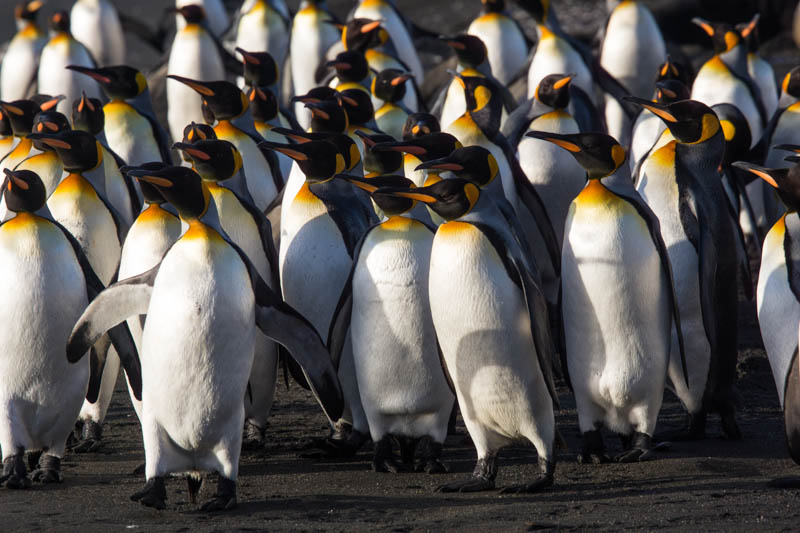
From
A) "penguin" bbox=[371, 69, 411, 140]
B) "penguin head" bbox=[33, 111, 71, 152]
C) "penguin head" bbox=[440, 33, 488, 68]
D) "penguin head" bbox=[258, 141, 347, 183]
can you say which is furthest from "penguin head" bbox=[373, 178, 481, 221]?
"penguin head" bbox=[440, 33, 488, 68]

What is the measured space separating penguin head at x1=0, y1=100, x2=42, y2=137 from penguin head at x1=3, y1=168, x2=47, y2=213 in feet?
6.51

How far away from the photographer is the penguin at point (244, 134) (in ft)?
20.6

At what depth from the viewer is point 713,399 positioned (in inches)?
197

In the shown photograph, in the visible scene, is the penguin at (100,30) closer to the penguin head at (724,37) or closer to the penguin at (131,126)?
the penguin at (131,126)

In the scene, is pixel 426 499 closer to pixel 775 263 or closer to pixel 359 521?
pixel 359 521

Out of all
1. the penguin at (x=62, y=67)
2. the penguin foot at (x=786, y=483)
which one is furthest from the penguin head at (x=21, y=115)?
the penguin foot at (x=786, y=483)

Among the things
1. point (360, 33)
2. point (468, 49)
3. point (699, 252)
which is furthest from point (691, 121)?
point (360, 33)

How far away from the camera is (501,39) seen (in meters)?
10.0

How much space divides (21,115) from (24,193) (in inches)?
81.8

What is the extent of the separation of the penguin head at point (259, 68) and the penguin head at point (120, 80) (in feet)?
2.37

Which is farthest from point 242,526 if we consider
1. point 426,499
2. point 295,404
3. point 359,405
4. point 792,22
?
point 792,22

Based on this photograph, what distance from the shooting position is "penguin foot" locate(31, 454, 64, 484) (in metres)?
4.44

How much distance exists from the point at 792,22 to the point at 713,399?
10.2 metres

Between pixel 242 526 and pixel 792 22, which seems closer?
pixel 242 526
